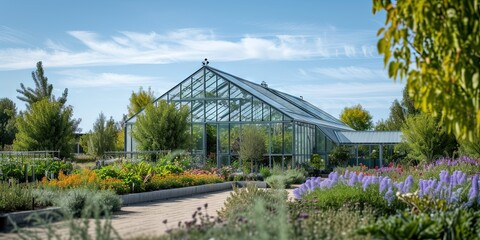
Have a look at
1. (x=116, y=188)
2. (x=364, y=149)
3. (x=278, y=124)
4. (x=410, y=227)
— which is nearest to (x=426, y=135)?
(x=278, y=124)

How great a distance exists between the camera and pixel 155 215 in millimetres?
11523

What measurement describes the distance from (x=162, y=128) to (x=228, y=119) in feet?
10.2

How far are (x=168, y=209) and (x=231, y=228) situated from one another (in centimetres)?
764

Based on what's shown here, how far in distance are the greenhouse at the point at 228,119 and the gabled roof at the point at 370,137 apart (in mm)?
6253

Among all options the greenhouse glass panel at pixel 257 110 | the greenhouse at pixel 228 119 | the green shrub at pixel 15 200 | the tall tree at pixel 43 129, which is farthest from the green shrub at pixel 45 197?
the greenhouse glass panel at pixel 257 110

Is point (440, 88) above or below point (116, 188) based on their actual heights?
above

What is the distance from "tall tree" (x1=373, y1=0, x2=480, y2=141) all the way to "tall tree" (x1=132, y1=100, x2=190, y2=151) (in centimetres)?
2024

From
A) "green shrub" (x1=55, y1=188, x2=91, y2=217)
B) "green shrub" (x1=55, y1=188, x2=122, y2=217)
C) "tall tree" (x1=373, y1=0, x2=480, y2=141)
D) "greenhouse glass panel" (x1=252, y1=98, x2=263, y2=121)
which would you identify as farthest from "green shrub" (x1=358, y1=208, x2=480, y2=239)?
"greenhouse glass panel" (x1=252, y1=98, x2=263, y2=121)

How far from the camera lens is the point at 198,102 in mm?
27125

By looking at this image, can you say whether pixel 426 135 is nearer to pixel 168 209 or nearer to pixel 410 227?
pixel 168 209

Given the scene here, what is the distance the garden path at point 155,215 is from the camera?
9039mm

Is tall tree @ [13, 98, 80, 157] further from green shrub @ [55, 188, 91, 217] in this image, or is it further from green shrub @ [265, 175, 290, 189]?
green shrub @ [55, 188, 91, 217]

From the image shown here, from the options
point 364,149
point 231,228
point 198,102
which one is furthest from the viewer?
point 364,149

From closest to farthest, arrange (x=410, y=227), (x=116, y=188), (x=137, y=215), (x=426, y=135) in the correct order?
(x=410, y=227) → (x=137, y=215) → (x=116, y=188) → (x=426, y=135)
